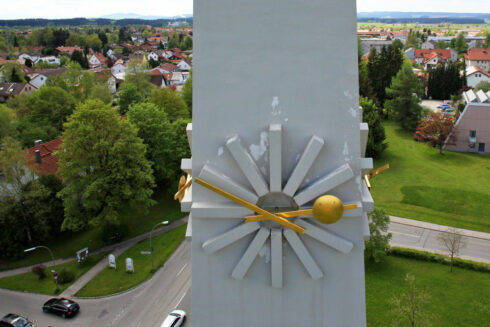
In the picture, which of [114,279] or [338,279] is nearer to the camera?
[338,279]

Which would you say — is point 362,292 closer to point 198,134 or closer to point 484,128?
point 198,134

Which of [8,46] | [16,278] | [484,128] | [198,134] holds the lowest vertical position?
[16,278]

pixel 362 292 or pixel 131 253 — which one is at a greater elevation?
pixel 362 292

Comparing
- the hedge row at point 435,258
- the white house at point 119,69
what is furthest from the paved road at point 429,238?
the white house at point 119,69

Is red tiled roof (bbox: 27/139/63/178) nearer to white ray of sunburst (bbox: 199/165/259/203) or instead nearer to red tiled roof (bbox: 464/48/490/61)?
white ray of sunburst (bbox: 199/165/259/203)

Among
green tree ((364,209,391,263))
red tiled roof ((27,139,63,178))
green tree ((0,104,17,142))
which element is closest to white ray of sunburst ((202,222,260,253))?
green tree ((364,209,391,263))

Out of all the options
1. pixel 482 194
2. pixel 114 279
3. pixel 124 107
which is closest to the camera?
pixel 114 279

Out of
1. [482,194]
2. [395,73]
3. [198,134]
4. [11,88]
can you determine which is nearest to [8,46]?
[11,88]
